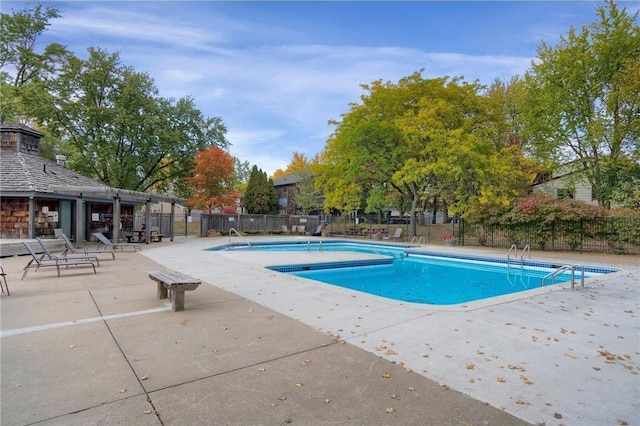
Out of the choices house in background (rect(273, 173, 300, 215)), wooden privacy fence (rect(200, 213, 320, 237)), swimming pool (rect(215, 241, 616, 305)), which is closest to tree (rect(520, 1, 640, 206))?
swimming pool (rect(215, 241, 616, 305))

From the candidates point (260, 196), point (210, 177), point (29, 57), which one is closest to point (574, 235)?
point (210, 177)

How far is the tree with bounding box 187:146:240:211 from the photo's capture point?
2255 centimetres

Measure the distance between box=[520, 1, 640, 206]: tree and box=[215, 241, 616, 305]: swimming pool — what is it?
458 inches

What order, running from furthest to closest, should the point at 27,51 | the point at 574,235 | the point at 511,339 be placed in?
the point at 27,51 < the point at 574,235 < the point at 511,339

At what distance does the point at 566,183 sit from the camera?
22234mm

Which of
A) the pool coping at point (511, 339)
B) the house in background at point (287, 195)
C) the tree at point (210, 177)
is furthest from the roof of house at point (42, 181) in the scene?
the house in background at point (287, 195)

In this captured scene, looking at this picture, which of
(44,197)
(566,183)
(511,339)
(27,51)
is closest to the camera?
(511,339)

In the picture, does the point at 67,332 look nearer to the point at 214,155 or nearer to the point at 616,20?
the point at 214,155

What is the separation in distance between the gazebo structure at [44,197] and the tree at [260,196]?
→ 53.0 ft

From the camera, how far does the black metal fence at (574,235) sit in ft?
46.9

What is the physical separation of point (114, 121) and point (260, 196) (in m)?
15.7

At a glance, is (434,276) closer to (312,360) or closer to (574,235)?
(574,235)

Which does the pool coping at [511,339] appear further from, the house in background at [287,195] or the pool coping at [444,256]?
the house in background at [287,195]

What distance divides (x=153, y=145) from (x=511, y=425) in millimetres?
25614
